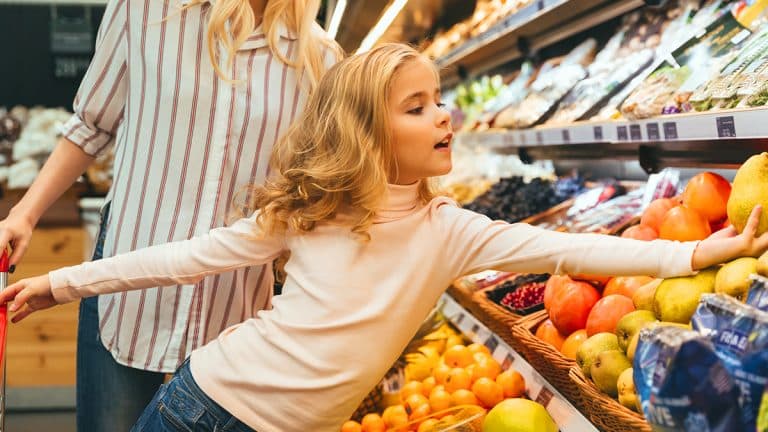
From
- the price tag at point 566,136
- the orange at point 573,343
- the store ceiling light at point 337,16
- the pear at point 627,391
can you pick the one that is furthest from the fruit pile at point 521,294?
the store ceiling light at point 337,16

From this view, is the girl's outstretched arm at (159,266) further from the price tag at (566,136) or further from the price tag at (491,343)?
the price tag at (566,136)

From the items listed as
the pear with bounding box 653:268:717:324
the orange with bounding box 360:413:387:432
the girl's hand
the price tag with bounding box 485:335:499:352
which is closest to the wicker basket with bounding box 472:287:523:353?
the price tag with bounding box 485:335:499:352

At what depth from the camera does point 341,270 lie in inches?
62.6

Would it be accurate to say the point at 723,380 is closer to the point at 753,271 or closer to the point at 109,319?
the point at 753,271

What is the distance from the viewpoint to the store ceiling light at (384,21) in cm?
413

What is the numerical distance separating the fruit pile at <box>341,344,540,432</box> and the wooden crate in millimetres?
2859

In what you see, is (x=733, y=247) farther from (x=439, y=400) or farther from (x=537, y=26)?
(x=537, y=26)

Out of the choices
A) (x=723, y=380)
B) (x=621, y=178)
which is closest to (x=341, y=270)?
(x=723, y=380)

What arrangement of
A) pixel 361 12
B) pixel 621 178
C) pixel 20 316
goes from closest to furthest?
pixel 20 316, pixel 621 178, pixel 361 12

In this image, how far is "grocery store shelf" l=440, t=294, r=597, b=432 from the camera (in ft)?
6.01

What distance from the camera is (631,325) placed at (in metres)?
1.64

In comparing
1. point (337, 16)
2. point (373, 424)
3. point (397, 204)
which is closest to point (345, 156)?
point (397, 204)

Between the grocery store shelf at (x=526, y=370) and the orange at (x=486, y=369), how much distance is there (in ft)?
0.16

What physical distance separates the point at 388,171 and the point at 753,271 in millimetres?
700
